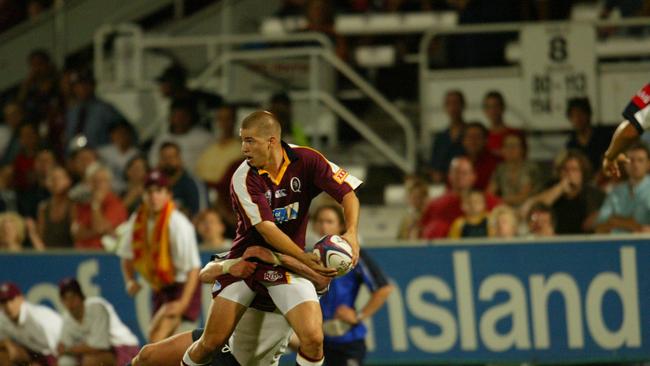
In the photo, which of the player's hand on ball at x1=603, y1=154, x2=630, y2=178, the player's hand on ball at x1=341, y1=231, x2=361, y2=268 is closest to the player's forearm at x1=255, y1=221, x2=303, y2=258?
the player's hand on ball at x1=341, y1=231, x2=361, y2=268

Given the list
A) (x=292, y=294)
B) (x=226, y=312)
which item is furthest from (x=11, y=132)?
(x=292, y=294)

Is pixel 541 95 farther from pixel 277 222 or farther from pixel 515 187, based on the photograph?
pixel 277 222

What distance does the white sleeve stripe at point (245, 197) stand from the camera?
8.03m

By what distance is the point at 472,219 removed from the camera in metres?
11.9

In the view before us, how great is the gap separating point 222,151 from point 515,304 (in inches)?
142

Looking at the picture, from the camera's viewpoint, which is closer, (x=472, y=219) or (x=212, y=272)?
(x=212, y=272)

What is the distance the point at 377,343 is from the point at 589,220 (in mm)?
2156

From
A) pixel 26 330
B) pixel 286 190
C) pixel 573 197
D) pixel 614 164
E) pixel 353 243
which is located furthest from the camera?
pixel 26 330

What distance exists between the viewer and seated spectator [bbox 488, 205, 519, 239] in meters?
11.7

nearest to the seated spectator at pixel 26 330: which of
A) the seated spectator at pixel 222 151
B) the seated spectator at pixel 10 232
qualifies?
the seated spectator at pixel 10 232

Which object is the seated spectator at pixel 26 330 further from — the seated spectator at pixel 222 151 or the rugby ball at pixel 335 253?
the rugby ball at pixel 335 253

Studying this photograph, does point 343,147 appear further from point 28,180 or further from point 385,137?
point 28,180

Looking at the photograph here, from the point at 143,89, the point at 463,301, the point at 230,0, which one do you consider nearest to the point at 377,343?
the point at 463,301

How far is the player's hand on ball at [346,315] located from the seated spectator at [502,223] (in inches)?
73.2
